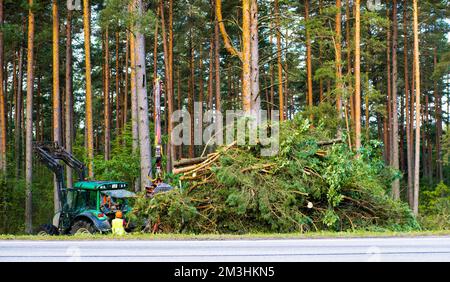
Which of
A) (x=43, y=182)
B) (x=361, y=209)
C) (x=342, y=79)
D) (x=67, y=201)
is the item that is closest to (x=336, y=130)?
(x=342, y=79)

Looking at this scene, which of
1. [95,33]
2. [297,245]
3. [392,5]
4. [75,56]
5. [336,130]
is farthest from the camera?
[75,56]

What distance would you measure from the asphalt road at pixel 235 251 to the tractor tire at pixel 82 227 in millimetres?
7600

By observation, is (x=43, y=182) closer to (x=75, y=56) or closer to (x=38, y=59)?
(x=38, y=59)

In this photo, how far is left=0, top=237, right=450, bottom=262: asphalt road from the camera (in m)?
5.07

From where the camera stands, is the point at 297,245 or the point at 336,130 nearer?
the point at 297,245

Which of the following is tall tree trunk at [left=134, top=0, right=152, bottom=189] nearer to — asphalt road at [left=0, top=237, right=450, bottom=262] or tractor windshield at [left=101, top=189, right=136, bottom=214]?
tractor windshield at [left=101, top=189, right=136, bottom=214]

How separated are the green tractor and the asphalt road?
7.63m

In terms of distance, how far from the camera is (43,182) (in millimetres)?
33062

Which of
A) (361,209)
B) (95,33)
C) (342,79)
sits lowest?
(361,209)

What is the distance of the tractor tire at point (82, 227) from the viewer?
1400cm

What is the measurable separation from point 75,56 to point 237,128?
3435 centimetres

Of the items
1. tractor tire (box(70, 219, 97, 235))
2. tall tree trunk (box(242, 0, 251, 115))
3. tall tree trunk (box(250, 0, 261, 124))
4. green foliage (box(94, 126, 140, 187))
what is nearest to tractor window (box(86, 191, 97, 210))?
tractor tire (box(70, 219, 97, 235))

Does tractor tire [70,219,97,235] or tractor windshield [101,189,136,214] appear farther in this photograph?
tractor windshield [101,189,136,214]
